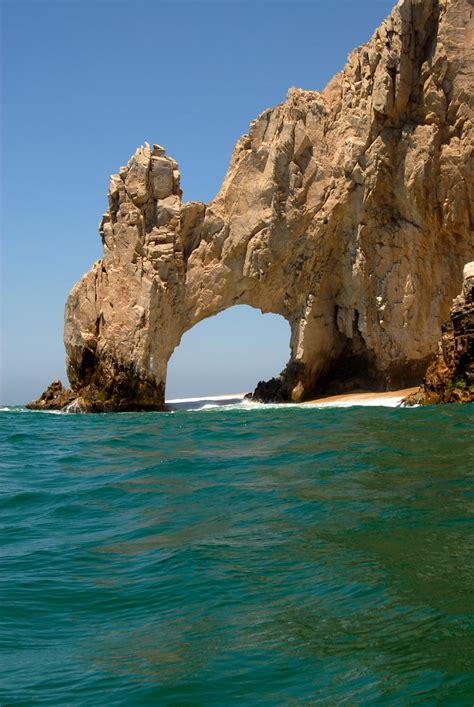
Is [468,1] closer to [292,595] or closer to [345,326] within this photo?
[345,326]

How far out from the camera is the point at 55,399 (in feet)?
92.1

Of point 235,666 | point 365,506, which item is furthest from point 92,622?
point 365,506

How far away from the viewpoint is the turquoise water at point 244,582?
11.2 ft

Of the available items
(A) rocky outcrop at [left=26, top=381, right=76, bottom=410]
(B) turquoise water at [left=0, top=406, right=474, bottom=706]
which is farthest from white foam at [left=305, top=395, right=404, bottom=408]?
(B) turquoise water at [left=0, top=406, right=474, bottom=706]

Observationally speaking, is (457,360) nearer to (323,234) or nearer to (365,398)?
(365,398)

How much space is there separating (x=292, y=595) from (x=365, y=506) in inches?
83.3

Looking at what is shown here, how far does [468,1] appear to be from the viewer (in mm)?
24422

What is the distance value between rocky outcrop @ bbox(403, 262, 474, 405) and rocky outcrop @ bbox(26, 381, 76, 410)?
45.9 ft

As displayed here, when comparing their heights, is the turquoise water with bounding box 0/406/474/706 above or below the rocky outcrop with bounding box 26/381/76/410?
below

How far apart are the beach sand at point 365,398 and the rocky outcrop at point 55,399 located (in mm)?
9111

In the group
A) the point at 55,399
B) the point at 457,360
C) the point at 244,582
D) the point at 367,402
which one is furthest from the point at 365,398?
the point at 244,582

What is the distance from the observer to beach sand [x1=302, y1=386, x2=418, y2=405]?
2244cm

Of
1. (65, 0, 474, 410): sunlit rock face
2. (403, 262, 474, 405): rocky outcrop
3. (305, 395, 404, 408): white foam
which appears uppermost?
(65, 0, 474, 410): sunlit rock face

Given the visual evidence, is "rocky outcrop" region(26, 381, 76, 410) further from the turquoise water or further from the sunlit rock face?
the turquoise water
